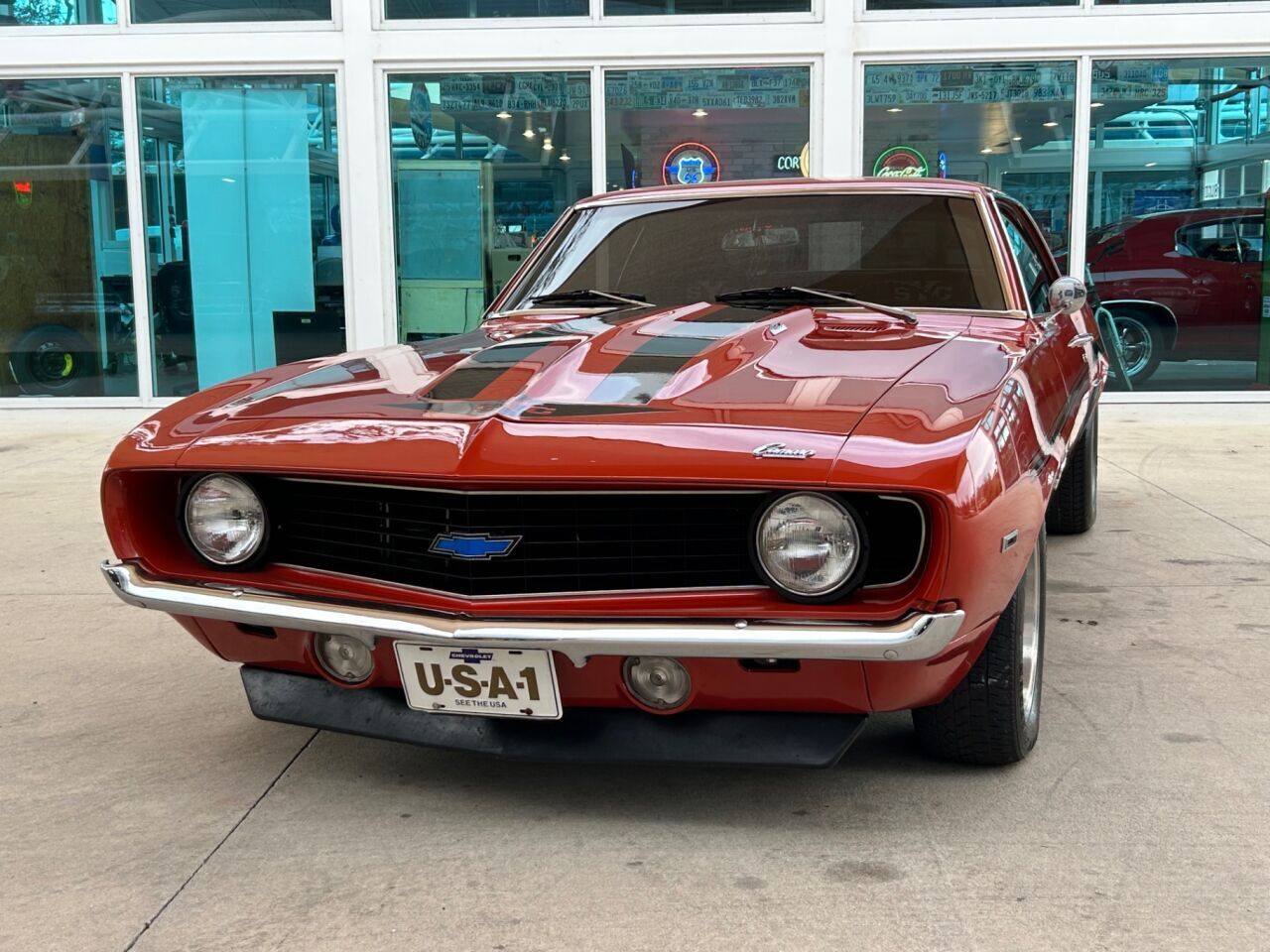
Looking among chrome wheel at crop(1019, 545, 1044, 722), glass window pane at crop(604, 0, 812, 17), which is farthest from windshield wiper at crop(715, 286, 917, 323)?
glass window pane at crop(604, 0, 812, 17)

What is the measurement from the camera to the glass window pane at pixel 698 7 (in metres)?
9.81

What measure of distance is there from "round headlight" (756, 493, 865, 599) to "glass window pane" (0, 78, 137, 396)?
30.2 feet

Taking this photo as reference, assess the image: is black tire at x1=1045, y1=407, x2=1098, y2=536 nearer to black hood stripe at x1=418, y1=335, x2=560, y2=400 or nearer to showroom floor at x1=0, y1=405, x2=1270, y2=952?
showroom floor at x1=0, y1=405, x2=1270, y2=952

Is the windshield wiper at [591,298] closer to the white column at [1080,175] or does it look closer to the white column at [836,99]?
the white column at [836,99]

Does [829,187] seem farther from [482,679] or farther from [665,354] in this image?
[482,679]

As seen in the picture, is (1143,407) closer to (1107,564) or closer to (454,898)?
(1107,564)

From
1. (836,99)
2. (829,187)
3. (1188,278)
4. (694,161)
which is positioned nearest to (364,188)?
(694,161)

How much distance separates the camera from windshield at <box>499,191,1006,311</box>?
366 cm

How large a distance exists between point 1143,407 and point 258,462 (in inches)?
345

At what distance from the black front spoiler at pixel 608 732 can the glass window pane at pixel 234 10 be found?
27.7 feet

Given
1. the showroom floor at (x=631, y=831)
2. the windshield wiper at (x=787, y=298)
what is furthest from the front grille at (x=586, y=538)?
the windshield wiper at (x=787, y=298)

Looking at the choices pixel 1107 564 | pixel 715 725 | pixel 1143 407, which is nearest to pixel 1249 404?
pixel 1143 407

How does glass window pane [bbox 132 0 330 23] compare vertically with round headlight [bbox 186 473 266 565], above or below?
above

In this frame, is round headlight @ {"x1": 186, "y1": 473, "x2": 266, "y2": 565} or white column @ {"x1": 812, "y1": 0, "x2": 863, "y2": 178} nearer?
round headlight @ {"x1": 186, "y1": 473, "x2": 266, "y2": 565}
